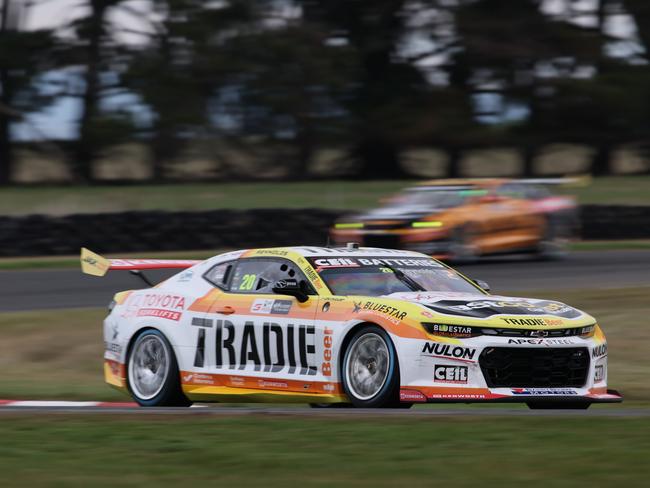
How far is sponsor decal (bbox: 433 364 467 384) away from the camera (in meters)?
8.79

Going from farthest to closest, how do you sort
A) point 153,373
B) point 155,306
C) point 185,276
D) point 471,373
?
point 185,276, point 155,306, point 153,373, point 471,373

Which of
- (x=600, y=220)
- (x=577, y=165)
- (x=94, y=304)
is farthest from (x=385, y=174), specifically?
(x=94, y=304)

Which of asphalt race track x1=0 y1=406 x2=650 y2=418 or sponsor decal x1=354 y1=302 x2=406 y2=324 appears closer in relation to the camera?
asphalt race track x1=0 y1=406 x2=650 y2=418

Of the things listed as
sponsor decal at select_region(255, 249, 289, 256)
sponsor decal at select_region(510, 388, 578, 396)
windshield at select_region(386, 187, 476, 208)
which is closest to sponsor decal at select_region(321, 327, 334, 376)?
sponsor decal at select_region(255, 249, 289, 256)

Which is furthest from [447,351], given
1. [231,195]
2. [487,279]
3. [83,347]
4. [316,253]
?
[231,195]

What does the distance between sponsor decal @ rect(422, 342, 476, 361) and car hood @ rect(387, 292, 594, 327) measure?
204mm

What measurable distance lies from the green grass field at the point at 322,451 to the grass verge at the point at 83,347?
142 inches

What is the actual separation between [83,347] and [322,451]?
26.0 feet

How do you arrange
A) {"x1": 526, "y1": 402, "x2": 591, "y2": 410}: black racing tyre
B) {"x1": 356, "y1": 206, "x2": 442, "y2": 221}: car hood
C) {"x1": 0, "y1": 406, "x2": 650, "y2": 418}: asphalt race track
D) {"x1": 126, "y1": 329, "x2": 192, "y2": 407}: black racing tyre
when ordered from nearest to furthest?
{"x1": 0, "y1": 406, "x2": 650, "y2": 418}: asphalt race track, {"x1": 526, "y1": 402, "x2": 591, "y2": 410}: black racing tyre, {"x1": 126, "y1": 329, "x2": 192, "y2": 407}: black racing tyre, {"x1": 356, "y1": 206, "x2": 442, "y2": 221}: car hood

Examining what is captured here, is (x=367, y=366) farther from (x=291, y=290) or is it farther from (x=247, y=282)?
(x=247, y=282)

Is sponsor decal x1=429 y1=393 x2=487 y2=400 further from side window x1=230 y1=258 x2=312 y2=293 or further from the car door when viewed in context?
side window x1=230 y1=258 x2=312 y2=293

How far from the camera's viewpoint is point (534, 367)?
29.4ft

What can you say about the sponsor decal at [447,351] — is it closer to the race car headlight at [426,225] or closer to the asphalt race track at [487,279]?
the asphalt race track at [487,279]

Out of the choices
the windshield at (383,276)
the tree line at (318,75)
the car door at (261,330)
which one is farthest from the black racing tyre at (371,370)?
the tree line at (318,75)
